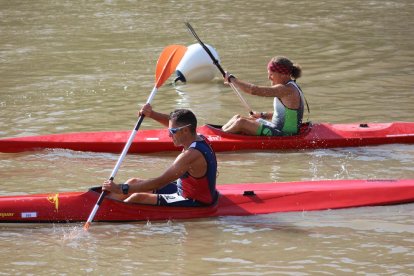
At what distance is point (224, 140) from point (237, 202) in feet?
8.34

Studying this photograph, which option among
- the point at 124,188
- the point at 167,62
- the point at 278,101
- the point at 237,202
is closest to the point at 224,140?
the point at 278,101

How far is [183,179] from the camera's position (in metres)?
7.95

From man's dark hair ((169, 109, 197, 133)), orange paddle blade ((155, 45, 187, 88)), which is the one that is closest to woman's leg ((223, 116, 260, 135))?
orange paddle blade ((155, 45, 187, 88))

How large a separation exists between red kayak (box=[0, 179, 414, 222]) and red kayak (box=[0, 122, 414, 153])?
6.77ft

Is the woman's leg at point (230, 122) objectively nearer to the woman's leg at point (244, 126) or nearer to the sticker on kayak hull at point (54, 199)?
the woman's leg at point (244, 126)

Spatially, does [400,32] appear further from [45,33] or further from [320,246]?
[320,246]

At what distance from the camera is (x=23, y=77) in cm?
1534

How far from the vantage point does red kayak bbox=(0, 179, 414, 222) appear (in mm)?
8031

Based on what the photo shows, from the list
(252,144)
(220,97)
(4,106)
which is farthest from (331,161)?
(4,106)

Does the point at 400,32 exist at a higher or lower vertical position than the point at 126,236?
higher

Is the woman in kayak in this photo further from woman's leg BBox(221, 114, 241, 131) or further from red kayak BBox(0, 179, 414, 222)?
red kayak BBox(0, 179, 414, 222)

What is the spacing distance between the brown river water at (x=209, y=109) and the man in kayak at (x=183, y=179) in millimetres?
232

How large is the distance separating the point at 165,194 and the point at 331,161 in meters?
2.84

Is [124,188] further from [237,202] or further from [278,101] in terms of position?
[278,101]
